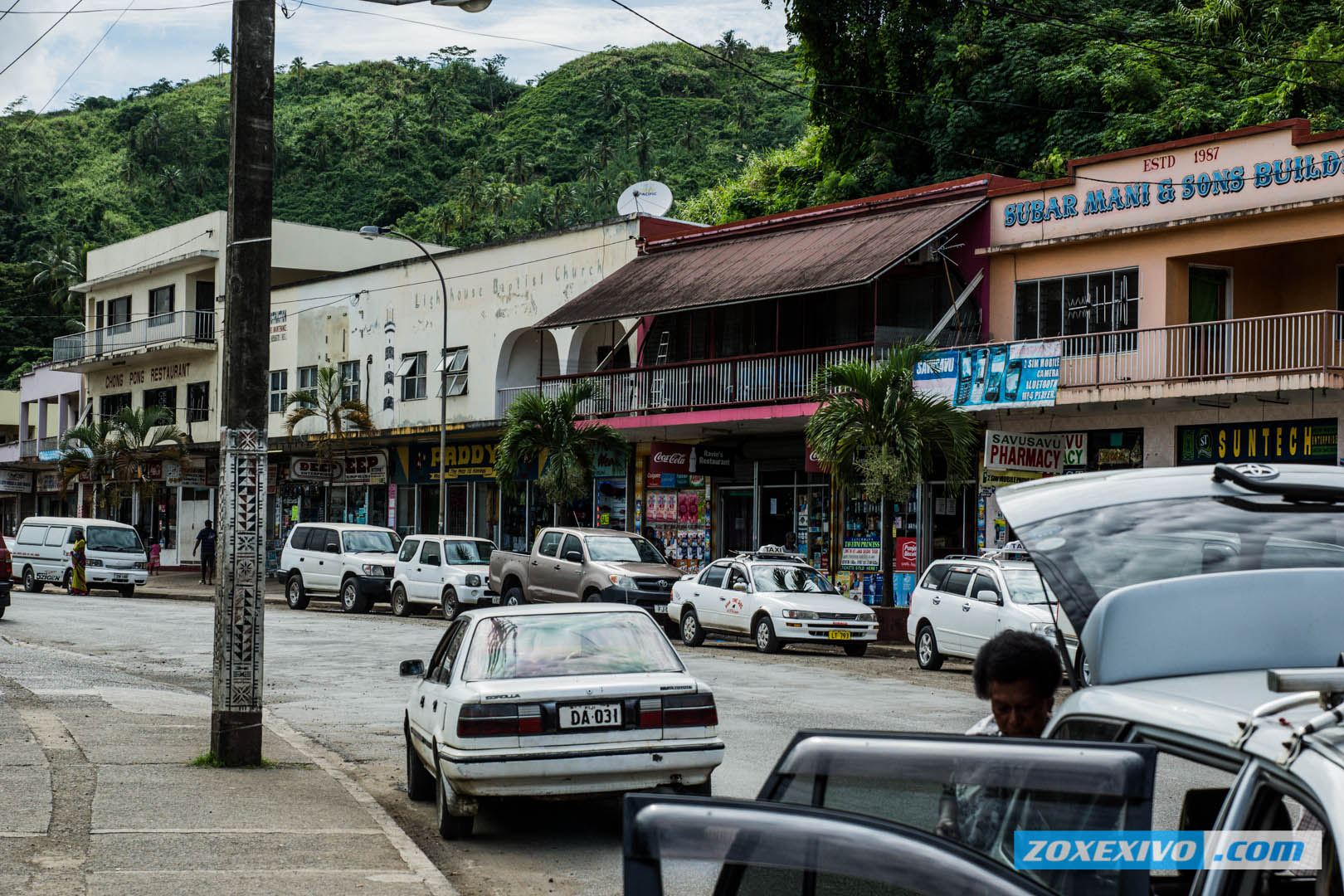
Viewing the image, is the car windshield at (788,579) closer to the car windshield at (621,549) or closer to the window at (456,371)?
the car windshield at (621,549)

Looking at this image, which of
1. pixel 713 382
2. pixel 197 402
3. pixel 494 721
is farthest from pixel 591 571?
pixel 197 402

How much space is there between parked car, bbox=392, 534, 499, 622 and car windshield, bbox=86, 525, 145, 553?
1108 centimetres

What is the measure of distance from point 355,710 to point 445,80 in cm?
11293

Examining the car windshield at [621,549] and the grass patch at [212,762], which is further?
the car windshield at [621,549]

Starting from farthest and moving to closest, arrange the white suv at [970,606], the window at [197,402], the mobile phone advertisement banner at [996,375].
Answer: the window at [197,402]
the mobile phone advertisement banner at [996,375]
the white suv at [970,606]

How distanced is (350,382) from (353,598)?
14698 mm

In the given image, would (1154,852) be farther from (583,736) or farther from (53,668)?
(53,668)

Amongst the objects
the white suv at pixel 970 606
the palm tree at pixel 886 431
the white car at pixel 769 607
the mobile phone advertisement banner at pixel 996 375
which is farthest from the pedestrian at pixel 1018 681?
the mobile phone advertisement banner at pixel 996 375

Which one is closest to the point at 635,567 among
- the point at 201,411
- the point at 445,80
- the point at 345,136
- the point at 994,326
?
the point at 994,326

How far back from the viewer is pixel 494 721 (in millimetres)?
8859

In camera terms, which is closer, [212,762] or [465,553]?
[212,762]

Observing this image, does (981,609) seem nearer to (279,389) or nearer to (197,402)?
(279,389)

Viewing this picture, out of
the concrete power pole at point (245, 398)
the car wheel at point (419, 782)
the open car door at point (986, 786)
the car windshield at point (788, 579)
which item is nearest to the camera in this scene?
the open car door at point (986, 786)

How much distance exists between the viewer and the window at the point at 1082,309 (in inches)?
1031
